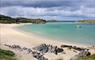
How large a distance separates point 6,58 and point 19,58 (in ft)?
5.53

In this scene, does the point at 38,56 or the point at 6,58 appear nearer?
the point at 6,58

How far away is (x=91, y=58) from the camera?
18.3m

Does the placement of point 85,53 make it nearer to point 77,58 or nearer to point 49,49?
point 77,58

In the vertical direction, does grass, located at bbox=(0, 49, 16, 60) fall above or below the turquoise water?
above

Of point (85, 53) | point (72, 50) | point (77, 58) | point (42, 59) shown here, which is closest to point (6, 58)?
point (42, 59)

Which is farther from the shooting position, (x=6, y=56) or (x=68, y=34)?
(x=68, y=34)

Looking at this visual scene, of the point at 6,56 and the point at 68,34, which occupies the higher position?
the point at 6,56

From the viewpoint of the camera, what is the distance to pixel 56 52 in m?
25.1

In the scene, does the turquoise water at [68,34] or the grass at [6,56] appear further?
the turquoise water at [68,34]

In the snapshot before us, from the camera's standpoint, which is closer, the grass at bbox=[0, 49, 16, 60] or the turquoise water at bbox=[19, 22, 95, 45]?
the grass at bbox=[0, 49, 16, 60]

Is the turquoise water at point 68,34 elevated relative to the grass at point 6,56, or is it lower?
lower

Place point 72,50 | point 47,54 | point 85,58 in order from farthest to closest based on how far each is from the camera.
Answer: point 72,50
point 47,54
point 85,58

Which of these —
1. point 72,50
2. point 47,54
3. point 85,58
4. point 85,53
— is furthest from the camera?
point 72,50

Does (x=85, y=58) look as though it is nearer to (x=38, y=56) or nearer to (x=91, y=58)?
(x=91, y=58)
